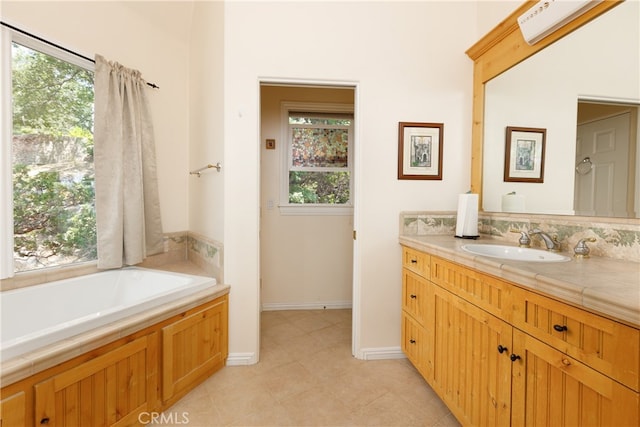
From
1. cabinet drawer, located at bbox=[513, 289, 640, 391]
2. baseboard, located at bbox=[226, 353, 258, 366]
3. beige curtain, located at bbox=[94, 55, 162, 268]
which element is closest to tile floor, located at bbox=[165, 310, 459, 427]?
baseboard, located at bbox=[226, 353, 258, 366]

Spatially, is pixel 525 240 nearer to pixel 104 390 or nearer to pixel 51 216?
pixel 104 390

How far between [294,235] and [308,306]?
0.80 m

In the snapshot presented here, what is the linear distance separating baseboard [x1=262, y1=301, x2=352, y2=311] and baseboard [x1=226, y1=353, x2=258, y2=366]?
992 mm

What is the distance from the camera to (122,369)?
1.25m

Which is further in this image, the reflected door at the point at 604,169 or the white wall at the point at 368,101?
the white wall at the point at 368,101

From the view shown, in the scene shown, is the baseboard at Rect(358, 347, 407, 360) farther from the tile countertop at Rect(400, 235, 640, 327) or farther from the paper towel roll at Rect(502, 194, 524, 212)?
the paper towel roll at Rect(502, 194, 524, 212)

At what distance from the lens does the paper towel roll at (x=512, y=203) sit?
1.72 m

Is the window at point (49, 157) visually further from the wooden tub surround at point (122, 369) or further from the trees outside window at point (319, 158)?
the trees outside window at point (319, 158)

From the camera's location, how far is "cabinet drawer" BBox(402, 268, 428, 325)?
166 centimetres

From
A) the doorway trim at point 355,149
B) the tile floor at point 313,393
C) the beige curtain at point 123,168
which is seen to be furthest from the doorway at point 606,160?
the beige curtain at point 123,168

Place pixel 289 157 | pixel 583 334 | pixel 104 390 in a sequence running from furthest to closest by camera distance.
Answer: pixel 289 157 < pixel 104 390 < pixel 583 334

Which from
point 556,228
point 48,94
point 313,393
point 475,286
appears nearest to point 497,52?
point 556,228

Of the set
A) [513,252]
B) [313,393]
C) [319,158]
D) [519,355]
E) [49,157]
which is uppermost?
[319,158]

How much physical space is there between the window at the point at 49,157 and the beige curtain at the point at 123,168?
5.8 inches
